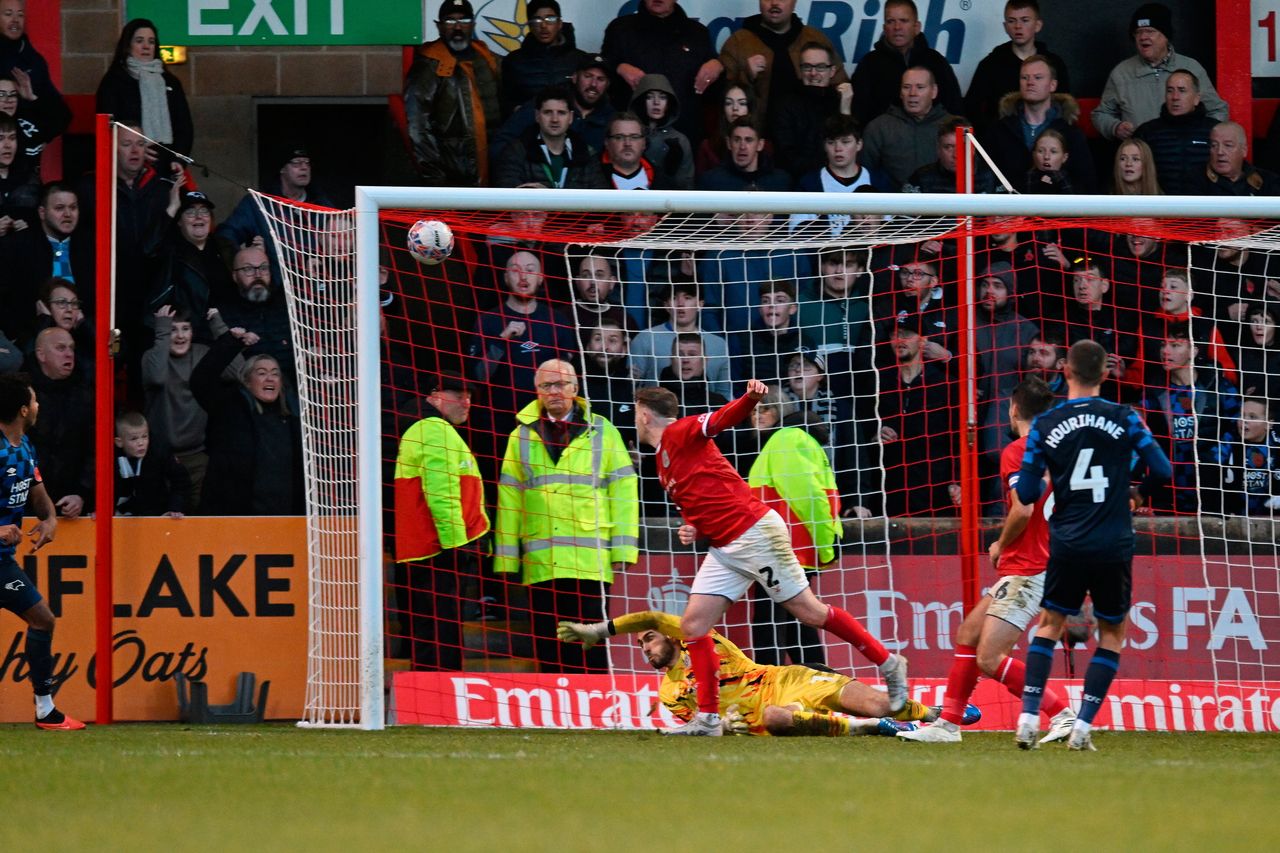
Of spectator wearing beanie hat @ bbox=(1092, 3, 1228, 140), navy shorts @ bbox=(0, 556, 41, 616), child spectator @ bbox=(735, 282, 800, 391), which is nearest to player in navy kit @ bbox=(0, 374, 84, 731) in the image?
navy shorts @ bbox=(0, 556, 41, 616)

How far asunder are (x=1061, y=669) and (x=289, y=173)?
228 inches

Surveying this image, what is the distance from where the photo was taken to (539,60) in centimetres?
1256

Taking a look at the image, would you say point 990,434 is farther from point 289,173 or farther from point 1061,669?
point 289,173

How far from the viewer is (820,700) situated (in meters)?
8.90

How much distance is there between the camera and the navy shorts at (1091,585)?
768cm

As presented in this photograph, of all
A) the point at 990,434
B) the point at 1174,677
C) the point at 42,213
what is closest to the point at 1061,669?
the point at 1174,677

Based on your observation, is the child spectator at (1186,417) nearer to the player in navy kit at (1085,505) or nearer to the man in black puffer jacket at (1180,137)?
the man in black puffer jacket at (1180,137)

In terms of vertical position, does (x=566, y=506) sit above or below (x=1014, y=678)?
above

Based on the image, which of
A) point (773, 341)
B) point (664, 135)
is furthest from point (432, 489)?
point (664, 135)

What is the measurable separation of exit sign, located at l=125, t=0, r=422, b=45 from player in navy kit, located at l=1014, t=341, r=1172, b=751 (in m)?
7.12

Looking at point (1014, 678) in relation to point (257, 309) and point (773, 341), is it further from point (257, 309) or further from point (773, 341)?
point (257, 309)

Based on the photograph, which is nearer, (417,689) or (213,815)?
(213,815)

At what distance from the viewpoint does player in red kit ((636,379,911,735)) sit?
8.80m

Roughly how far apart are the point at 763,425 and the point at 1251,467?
2.94m
